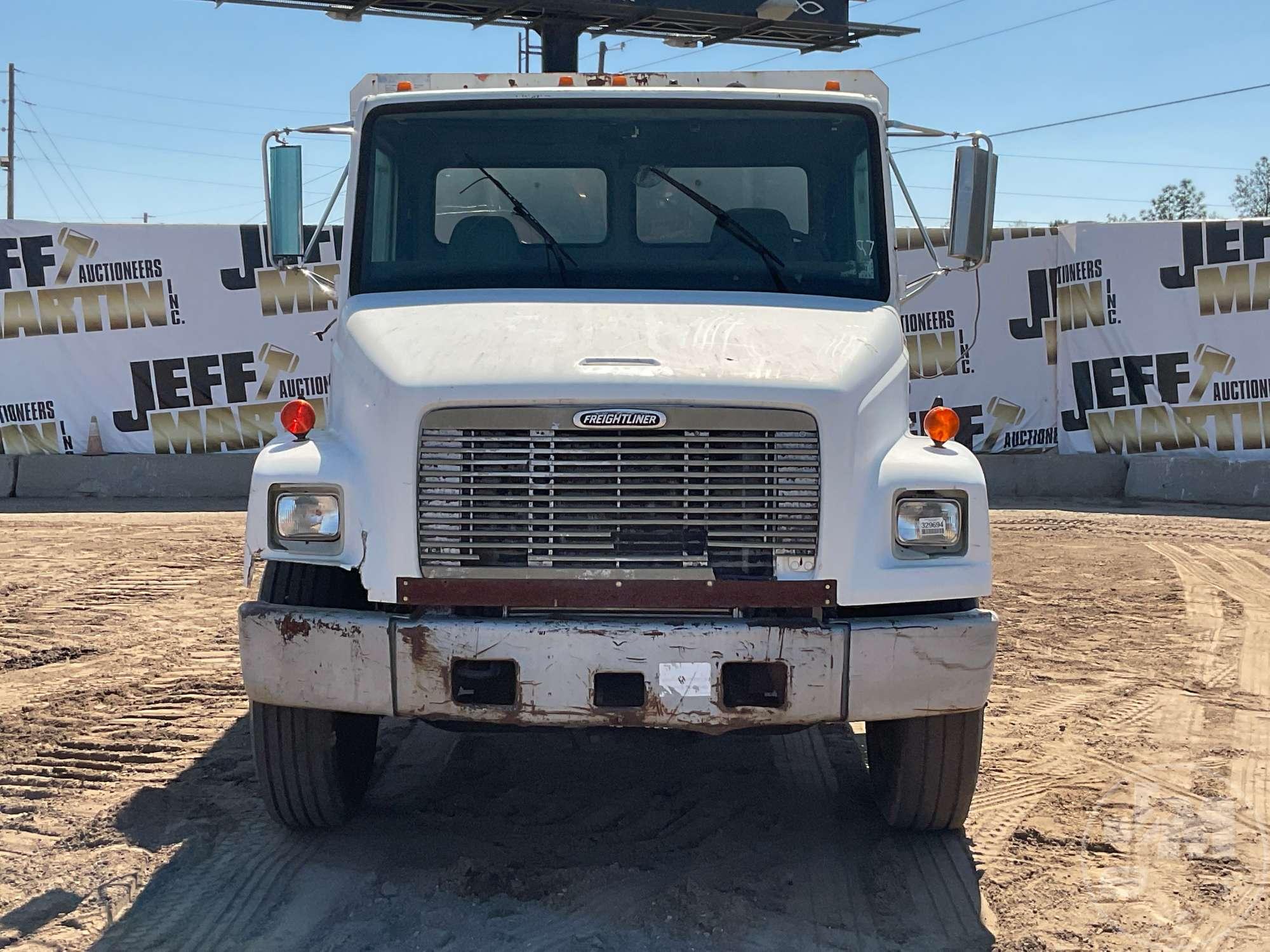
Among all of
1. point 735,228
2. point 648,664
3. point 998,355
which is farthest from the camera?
point 998,355

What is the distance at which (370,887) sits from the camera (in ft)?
13.6

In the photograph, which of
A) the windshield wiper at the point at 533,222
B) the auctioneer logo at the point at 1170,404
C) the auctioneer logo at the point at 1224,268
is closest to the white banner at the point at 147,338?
the auctioneer logo at the point at 1170,404

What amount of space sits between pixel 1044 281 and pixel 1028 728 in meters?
10.5

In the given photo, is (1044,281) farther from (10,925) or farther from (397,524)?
(10,925)

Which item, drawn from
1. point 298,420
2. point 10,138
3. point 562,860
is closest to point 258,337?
point 298,420

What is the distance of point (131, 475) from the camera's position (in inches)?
581

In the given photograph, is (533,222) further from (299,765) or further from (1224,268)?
(1224,268)

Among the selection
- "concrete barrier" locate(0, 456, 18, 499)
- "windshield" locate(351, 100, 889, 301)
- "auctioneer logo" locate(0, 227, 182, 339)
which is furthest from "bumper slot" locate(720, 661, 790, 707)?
"concrete barrier" locate(0, 456, 18, 499)

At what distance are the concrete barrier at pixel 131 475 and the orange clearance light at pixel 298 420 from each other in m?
10.6

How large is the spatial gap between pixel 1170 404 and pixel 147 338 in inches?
475

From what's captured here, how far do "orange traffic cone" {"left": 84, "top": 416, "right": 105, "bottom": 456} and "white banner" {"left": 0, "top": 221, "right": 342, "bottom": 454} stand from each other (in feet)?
0.16

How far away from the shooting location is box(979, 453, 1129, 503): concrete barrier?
15234mm

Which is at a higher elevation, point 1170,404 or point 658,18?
point 658,18

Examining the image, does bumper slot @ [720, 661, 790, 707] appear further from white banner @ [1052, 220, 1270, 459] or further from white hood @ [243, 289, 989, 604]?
white banner @ [1052, 220, 1270, 459]
